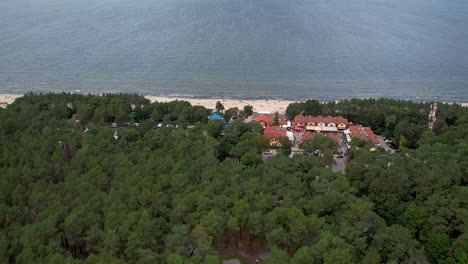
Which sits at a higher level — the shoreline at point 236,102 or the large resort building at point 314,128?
the shoreline at point 236,102

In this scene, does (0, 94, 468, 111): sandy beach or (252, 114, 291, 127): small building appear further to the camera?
(0, 94, 468, 111): sandy beach

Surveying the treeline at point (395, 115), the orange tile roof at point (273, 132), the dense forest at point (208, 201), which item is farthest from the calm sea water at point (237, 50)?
the dense forest at point (208, 201)

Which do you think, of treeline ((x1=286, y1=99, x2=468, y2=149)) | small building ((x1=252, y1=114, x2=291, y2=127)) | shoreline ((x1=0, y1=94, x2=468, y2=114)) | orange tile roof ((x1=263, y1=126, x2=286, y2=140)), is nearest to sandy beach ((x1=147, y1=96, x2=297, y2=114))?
shoreline ((x1=0, y1=94, x2=468, y2=114))

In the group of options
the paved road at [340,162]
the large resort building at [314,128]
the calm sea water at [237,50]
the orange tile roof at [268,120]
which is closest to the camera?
the paved road at [340,162]

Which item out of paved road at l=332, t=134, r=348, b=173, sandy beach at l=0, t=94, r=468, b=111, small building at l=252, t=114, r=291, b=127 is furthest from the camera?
sandy beach at l=0, t=94, r=468, b=111

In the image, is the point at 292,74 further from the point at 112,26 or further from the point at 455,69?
the point at 112,26

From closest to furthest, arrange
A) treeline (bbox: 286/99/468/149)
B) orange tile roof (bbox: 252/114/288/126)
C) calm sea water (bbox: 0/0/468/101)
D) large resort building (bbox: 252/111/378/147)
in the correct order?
treeline (bbox: 286/99/468/149) → large resort building (bbox: 252/111/378/147) → orange tile roof (bbox: 252/114/288/126) → calm sea water (bbox: 0/0/468/101)

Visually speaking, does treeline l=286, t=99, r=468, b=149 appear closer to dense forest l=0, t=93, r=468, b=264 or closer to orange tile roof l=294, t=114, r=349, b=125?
orange tile roof l=294, t=114, r=349, b=125

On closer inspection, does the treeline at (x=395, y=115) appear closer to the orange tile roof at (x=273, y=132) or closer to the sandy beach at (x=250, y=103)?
the orange tile roof at (x=273, y=132)
